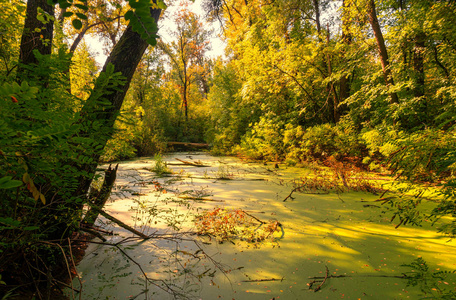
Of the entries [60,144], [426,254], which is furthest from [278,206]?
[60,144]

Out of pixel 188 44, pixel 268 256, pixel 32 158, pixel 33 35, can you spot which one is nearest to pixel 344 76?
pixel 268 256

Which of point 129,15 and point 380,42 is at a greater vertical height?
point 380,42

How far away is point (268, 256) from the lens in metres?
1.78

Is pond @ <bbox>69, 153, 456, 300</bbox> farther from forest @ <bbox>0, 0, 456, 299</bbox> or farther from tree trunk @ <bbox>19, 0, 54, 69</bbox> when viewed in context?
tree trunk @ <bbox>19, 0, 54, 69</bbox>

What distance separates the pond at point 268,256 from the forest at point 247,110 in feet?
0.48

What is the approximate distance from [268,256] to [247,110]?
752 centimetres

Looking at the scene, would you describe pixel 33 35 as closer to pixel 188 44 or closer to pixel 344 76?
pixel 344 76

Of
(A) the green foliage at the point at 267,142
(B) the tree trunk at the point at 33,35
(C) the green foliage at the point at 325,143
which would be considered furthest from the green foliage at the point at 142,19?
(A) the green foliage at the point at 267,142

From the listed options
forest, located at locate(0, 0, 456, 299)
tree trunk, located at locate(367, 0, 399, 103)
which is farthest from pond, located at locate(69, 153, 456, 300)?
tree trunk, located at locate(367, 0, 399, 103)

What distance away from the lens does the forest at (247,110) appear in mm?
954

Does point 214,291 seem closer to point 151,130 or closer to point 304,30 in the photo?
point 304,30

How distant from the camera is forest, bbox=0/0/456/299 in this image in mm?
954

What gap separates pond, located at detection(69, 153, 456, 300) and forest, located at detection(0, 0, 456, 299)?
0.48 feet

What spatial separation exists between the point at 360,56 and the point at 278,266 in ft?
17.7
